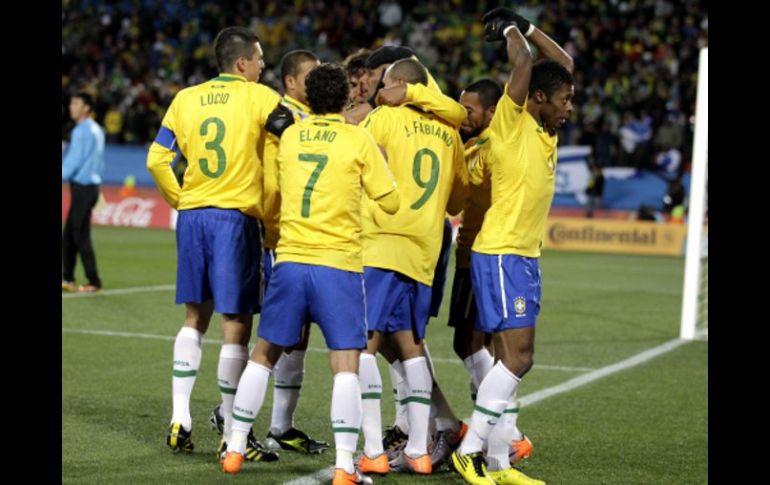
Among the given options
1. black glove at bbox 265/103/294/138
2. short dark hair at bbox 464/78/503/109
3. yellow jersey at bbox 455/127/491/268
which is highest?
short dark hair at bbox 464/78/503/109

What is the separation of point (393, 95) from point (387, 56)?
724mm

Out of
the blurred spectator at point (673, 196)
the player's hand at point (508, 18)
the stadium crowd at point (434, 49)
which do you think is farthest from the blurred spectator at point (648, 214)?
the player's hand at point (508, 18)

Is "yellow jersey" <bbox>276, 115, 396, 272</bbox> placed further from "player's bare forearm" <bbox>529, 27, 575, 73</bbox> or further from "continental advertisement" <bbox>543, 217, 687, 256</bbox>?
"continental advertisement" <bbox>543, 217, 687, 256</bbox>

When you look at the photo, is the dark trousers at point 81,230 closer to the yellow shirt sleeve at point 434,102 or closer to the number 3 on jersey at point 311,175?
the yellow shirt sleeve at point 434,102

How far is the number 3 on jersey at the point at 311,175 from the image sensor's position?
20.1 feet

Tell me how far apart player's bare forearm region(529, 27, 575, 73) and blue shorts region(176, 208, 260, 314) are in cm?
190

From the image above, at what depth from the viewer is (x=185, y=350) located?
279 inches

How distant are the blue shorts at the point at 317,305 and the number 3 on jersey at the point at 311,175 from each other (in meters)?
0.29

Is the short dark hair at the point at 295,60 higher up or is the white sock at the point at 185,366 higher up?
the short dark hair at the point at 295,60

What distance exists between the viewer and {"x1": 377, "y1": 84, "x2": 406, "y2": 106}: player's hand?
6.63m

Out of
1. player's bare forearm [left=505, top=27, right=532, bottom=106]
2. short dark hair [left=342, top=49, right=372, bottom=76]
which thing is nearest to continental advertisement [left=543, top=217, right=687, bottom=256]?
short dark hair [left=342, top=49, right=372, bottom=76]

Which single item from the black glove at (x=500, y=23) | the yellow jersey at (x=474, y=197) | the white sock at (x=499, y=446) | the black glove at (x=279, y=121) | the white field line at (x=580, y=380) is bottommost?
the white field line at (x=580, y=380)

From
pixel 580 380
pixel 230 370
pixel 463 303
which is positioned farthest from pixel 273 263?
pixel 580 380
